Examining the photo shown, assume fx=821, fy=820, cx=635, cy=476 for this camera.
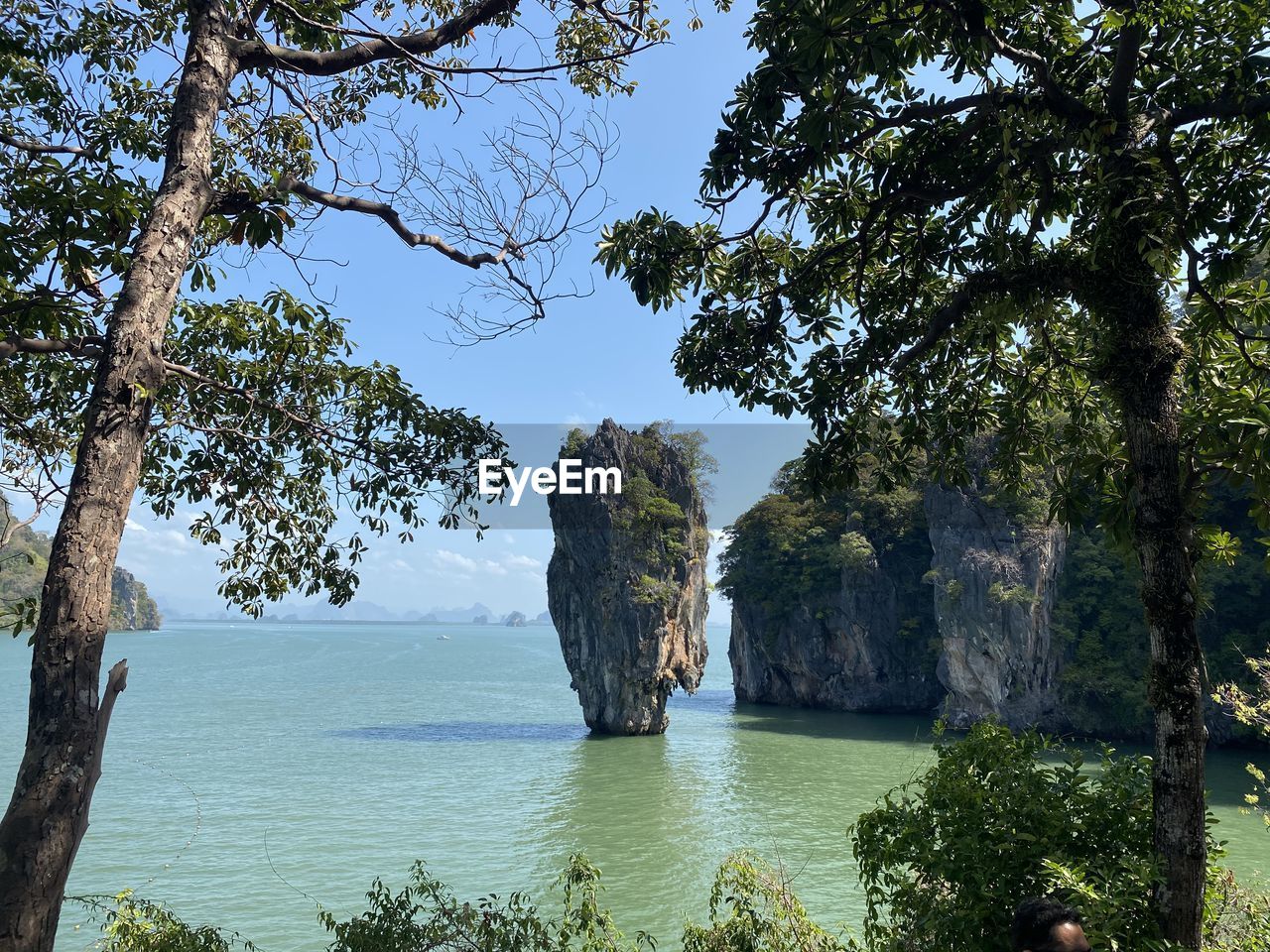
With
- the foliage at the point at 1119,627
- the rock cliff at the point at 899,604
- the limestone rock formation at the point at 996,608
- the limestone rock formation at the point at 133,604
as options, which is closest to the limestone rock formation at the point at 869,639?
the rock cliff at the point at 899,604

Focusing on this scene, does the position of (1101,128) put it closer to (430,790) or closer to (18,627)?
(18,627)

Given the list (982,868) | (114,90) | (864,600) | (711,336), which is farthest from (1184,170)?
(864,600)

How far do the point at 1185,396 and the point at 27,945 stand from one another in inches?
238

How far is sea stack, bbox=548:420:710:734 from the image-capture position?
32562mm

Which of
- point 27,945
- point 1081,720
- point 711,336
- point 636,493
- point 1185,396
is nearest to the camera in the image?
point 27,945

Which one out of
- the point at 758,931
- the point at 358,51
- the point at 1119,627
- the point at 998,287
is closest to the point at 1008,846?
the point at 758,931

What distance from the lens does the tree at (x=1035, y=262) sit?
3.57 metres

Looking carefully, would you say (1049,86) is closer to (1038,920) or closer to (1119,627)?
(1038,920)

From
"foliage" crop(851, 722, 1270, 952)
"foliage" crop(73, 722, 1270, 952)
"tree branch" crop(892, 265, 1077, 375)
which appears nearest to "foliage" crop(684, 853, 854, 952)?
"foliage" crop(73, 722, 1270, 952)

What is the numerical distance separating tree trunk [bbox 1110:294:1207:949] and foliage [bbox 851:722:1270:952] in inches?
5.7

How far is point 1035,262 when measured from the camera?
4430mm

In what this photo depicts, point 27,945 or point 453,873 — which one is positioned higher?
point 27,945

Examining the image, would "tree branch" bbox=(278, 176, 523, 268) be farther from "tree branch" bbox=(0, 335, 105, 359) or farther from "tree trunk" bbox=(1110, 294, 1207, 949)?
"tree trunk" bbox=(1110, 294, 1207, 949)

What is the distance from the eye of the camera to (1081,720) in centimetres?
2917
